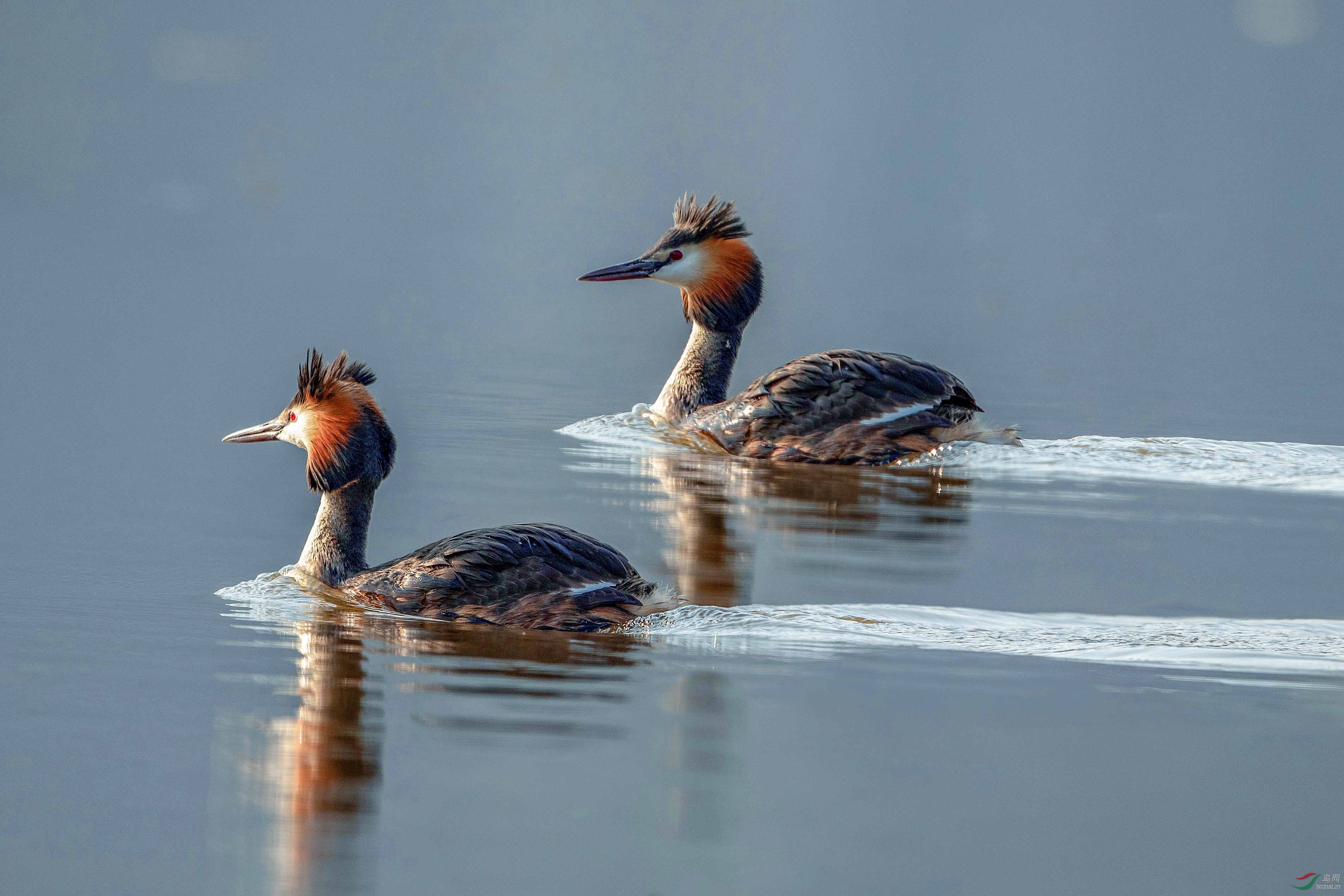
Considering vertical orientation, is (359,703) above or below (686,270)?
below

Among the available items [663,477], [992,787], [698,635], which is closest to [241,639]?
[698,635]

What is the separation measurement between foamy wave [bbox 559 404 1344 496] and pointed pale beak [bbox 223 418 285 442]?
12.2 feet

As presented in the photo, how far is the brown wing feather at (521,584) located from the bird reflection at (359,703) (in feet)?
0.23

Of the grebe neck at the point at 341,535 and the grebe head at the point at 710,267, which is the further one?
the grebe head at the point at 710,267

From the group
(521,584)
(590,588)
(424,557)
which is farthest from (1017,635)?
(424,557)

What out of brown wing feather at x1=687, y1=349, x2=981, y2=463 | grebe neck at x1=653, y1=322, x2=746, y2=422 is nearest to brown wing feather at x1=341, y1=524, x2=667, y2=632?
brown wing feather at x1=687, y1=349, x2=981, y2=463

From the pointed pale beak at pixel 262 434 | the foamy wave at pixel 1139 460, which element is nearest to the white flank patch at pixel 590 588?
the pointed pale beak at pixel 262 434

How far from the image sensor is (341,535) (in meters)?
7.24

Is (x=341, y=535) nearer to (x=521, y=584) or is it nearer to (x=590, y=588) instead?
(x=521, y=584)

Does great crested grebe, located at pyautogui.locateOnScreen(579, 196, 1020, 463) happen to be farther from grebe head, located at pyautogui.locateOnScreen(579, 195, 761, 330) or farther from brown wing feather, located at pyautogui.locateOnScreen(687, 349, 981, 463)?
grebe head, located at pyautogui.locateOnScreen(579, 195, 761, 330)

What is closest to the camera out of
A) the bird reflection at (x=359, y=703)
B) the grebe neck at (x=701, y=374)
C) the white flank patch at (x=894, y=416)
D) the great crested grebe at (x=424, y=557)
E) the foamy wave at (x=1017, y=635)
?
the bird reflection at (x=359, y=703)

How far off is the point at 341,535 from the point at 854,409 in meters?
4.33

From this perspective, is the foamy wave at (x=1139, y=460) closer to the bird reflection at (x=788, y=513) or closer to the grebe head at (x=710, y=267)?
the bird reflection at (x=788, y=513)

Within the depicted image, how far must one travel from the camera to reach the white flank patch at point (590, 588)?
6676 mm
